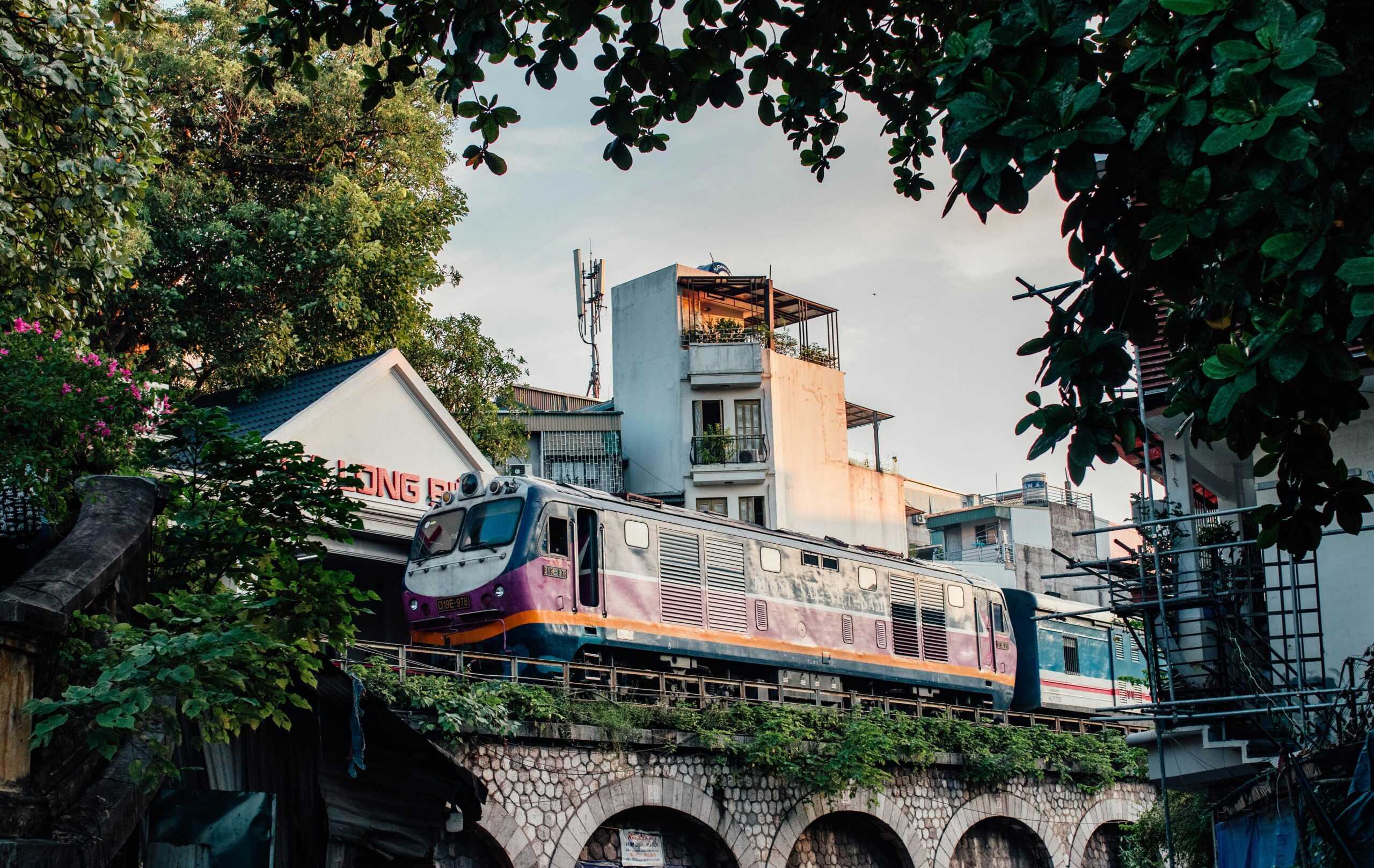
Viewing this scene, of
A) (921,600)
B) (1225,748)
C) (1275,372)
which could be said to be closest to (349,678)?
(1275,372)

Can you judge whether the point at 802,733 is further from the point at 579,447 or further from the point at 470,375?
the point at 579,447

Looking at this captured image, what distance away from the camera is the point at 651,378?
37.1m

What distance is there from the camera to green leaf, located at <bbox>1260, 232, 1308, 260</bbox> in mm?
5629

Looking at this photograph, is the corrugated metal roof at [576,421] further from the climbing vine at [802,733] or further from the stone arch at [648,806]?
the stone arch at [648,806]

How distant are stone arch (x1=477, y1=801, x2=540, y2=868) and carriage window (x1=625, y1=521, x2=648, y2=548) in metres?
4.13

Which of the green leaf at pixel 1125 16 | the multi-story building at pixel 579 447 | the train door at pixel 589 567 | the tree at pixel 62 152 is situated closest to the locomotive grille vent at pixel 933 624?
the train door at pixel 589 567

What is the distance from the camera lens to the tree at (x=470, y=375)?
87.1 ft

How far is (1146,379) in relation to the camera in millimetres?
14852

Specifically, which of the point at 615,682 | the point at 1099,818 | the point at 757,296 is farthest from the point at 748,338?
→ the point at 615,682

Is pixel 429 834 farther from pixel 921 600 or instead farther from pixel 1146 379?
pixel 921 600

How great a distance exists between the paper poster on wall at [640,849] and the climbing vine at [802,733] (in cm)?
142

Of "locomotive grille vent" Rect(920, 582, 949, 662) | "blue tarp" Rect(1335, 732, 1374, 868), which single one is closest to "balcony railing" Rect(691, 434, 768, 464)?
"locomotive grille vent" Rect(920, 582, 949, 662)

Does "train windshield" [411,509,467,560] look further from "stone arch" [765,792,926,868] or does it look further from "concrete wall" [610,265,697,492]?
"concrete wall" [610,265,697,492]

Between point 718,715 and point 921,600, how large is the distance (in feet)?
20.6
